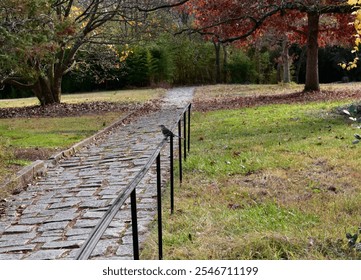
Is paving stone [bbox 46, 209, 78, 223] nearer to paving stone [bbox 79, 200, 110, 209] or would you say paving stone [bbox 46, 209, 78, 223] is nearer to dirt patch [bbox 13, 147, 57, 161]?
paving stone [bbox 79, 200, 110, 209]

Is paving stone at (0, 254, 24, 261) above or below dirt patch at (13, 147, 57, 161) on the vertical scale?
below

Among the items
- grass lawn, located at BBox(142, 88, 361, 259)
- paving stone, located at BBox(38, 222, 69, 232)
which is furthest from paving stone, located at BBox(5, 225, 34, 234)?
grass lawn, located at BBox(142, 88, 361, 259)

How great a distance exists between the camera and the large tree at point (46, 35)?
10273mm

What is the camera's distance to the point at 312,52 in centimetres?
2020

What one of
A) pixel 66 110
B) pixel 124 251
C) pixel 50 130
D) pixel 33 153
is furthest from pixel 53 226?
pixel 66 110

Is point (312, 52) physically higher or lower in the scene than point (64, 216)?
higher

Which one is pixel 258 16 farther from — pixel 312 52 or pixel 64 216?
pixel 64 216

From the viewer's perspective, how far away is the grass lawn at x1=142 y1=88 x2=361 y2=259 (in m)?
4.17

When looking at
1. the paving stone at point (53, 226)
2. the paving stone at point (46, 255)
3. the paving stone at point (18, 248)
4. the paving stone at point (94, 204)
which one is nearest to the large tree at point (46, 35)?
the paving stone at point (94, 204)

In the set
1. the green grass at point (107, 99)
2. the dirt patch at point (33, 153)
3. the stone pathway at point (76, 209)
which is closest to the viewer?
the stone pathway at point (76, 209)

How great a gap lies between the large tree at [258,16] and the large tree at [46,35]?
1958 millimetres

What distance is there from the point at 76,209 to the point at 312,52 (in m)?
16.3

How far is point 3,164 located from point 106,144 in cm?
278

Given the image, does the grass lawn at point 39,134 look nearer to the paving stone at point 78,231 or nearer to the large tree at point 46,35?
the large tree at point 46,35
